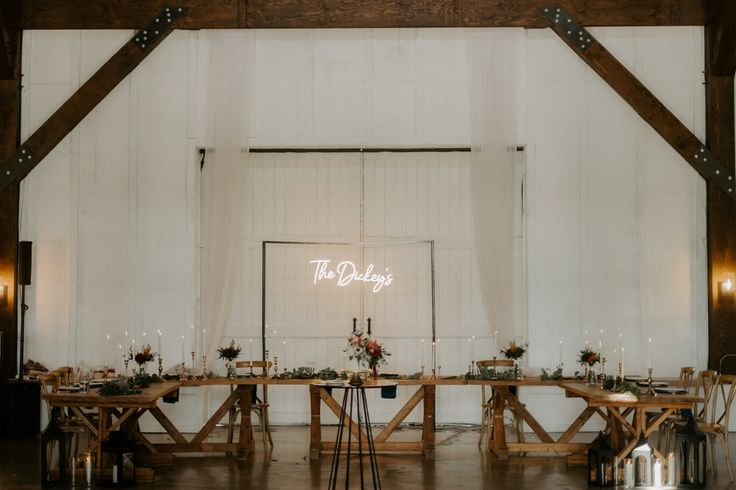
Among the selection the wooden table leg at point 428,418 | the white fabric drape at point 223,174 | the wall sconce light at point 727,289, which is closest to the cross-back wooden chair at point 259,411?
the white fabric drape at point 223,174

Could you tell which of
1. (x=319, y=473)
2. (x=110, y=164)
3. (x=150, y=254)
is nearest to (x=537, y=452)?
(x=319, y=473)

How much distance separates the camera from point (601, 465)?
820 centimetres

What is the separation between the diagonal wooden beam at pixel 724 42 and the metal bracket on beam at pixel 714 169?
3.62 ft

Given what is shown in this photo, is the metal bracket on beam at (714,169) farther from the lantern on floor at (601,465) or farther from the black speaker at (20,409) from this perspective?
the black speaker at (20,409)

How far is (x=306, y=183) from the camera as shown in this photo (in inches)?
489

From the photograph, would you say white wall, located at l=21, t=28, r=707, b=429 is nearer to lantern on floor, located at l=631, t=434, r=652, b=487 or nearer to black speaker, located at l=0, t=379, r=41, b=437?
black speaker, located at l=0, t=379, r=41, b=437

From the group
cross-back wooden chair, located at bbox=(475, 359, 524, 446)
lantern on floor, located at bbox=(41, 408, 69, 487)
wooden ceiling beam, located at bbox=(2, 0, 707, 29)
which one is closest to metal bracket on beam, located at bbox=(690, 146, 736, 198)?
wooden ceiling beam, located at bbox=(2, 0, 707, 29)

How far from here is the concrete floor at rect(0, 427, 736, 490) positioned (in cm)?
823

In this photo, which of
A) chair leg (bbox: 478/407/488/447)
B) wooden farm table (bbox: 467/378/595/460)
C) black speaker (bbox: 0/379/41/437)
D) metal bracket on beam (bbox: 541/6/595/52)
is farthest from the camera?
metal bracket on beam (bbox: 541/6/595/52)

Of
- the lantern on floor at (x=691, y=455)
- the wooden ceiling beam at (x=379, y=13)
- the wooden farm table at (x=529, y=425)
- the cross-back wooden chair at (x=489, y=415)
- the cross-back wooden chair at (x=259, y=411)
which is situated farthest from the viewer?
the wooden ceiling beam at (x=379, y=13)

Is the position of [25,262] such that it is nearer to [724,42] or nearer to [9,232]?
[9,232]

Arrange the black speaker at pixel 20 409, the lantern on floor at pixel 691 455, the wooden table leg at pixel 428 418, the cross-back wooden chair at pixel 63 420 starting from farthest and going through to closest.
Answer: the black speaker at pixel 20 409
the wooden table leg at pixel 428 418
the cross-back wooden chair at pixel 63 420
the lantern on floor at pixel 691 455

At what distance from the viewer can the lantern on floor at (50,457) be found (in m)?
8.14

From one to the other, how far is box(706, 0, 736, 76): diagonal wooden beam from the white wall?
32cm
